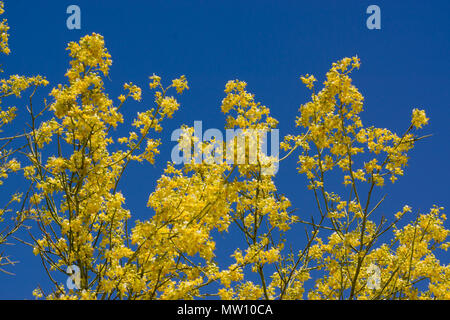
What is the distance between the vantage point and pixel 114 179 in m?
6.84

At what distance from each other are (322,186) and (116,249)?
2.99m

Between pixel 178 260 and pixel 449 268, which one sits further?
pixel 449 268

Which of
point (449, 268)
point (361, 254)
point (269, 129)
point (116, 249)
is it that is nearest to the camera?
point (116, 249)

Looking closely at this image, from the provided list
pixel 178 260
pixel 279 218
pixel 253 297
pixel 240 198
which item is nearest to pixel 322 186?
pixel 279 218

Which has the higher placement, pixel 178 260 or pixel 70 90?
pixel 70 90

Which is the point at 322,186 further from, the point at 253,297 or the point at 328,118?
the point at 253,297

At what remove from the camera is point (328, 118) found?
6852mm

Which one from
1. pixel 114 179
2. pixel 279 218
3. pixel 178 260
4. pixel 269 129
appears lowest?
pixel 178 260

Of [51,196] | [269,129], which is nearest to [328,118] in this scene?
[269,129]
